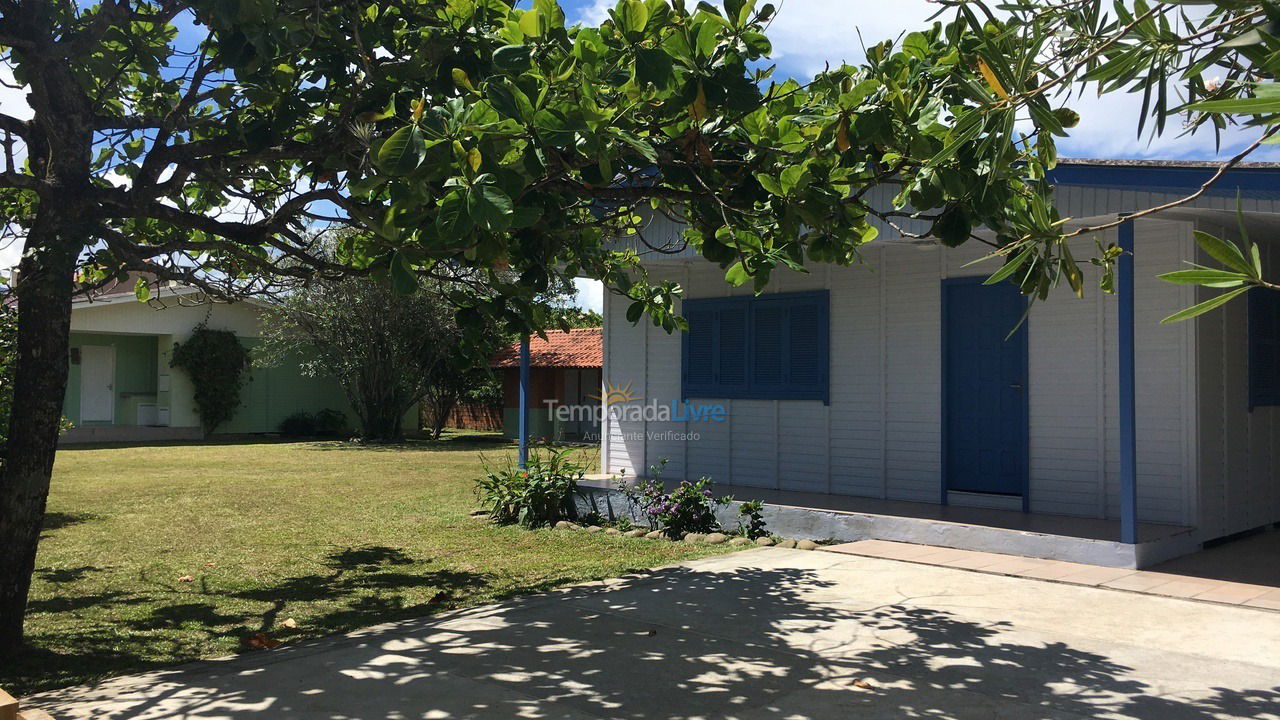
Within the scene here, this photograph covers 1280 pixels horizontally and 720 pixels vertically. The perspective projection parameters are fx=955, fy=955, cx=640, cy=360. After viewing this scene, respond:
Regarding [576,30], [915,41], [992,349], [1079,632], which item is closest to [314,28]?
[576,30]

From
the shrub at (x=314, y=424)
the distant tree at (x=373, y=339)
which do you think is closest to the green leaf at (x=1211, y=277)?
the distant tree at (x=373, y=339)

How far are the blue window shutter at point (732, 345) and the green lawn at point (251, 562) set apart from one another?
2.74 m

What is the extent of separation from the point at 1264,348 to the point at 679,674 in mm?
7251

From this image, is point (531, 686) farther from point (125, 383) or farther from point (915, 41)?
point (125, 383)

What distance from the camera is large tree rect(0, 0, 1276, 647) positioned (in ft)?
9.50

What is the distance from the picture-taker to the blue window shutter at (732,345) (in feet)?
35.9

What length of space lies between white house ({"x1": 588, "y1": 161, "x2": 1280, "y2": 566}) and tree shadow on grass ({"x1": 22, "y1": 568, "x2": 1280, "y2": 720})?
2.60 metres

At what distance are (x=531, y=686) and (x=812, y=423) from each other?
21.2 ft

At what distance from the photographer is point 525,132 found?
10.3 feet

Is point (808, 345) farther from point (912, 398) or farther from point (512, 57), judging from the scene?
point (512, 57)

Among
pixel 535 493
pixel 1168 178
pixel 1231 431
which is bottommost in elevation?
pixel 535 493

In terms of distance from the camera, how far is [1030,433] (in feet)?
29.2

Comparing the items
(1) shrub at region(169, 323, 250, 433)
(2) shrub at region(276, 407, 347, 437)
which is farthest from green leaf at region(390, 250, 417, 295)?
(2) shrub at region(276, 407, 347, 437)
